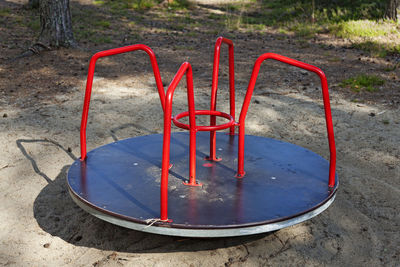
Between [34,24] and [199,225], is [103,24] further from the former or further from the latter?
[199,225]

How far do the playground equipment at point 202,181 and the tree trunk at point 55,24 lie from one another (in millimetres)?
4451

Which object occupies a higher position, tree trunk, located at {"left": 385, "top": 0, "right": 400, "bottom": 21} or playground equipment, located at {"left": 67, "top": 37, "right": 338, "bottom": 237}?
tree trunk, located at {"left": 385, "top": 0, "right": 400, "bottom": 21}

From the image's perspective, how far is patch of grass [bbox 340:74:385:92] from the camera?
6.03 metres

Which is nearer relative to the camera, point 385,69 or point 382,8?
point 385,69

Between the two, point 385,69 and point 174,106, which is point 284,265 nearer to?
→ point 174,106

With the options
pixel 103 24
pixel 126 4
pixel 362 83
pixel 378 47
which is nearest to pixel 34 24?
pixel 103 24

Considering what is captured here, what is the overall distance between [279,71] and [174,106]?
2.38 metres

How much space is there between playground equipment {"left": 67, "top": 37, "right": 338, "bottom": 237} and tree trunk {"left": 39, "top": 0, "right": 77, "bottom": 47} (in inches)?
175

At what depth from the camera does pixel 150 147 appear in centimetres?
348

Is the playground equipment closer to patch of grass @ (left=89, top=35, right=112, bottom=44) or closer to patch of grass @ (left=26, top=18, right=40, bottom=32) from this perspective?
patch of grass @ (left=89, top=35, right=112, bottom=44)

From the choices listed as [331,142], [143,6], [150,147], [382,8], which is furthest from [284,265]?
[143,6]

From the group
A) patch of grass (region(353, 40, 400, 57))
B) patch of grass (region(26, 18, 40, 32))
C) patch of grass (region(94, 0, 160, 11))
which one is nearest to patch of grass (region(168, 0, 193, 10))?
patch of grass (region(94, 0, 160, 11))

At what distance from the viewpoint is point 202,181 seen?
9.36 ft

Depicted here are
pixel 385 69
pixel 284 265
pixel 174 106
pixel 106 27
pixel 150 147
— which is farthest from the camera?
pixel 106 27
